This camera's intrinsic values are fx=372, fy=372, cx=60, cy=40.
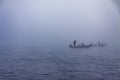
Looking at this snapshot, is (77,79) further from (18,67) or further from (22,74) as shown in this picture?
(18,67)

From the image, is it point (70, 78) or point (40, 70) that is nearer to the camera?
point (70, 78)

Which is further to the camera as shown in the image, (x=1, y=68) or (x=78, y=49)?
(x=78, y=49)

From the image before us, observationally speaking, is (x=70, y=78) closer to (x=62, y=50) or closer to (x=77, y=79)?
(x=77, y=79)

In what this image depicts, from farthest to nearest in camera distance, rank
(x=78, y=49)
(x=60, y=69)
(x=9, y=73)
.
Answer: (x=78, y=49) → (x=60, y=69) → (x=9, y=73)

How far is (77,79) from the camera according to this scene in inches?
276

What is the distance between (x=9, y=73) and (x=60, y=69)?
115cm

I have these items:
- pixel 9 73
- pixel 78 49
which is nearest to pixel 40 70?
pixel 9 73

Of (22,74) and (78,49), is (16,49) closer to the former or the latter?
(78,49)

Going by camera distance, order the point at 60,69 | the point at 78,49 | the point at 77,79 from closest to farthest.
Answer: the point at 77,79 < the point at 60,69 < the point at 78,49

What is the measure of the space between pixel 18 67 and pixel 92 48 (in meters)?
5.60

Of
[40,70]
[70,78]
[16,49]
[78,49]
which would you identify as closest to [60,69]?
[40,70]

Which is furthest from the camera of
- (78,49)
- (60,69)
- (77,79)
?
(78,49)

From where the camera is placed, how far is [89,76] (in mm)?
7262

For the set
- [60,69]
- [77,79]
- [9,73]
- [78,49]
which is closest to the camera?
[77,79]
